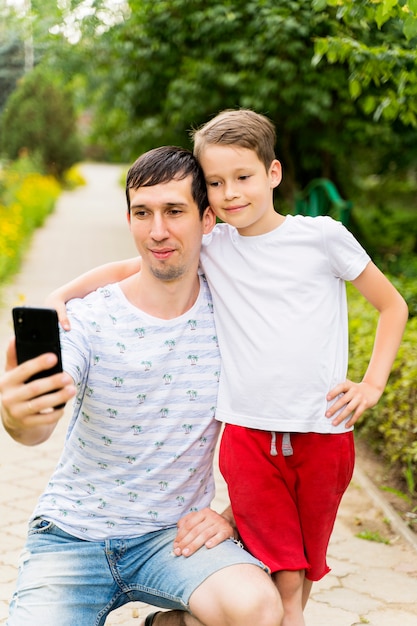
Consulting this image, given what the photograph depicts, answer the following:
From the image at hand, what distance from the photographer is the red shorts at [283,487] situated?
2.57 m

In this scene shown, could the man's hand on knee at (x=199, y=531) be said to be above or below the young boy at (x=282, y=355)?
below

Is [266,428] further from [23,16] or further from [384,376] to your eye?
[23,16]

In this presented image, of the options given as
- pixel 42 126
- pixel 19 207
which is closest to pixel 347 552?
pixel 19 207

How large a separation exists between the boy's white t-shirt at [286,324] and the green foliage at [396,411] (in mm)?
1791

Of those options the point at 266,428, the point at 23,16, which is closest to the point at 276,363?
the point at 266,428

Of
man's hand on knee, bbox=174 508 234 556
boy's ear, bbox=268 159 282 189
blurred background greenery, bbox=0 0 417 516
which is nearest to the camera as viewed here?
man's hand on knee, bbox=174 508 234 556

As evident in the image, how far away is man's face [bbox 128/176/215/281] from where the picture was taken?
2568 mm

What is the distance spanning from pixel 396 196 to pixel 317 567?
1602 centimetres

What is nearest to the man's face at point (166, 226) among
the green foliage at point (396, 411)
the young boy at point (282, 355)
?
the young boy at point (282, 355)

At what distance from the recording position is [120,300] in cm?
262

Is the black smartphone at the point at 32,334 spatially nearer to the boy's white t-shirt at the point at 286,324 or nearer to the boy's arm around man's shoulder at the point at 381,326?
the boy's white t-shirt at the point at 286,324

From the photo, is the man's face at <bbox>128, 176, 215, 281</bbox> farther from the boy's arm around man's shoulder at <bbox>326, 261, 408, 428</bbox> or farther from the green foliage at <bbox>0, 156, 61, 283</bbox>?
the green foliage at <bbox>0, 156, 61, 283</bbox>

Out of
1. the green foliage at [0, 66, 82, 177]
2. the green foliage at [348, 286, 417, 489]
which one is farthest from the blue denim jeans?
the green foliage at [0, 66, 82, 177]

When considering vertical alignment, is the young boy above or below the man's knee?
above
